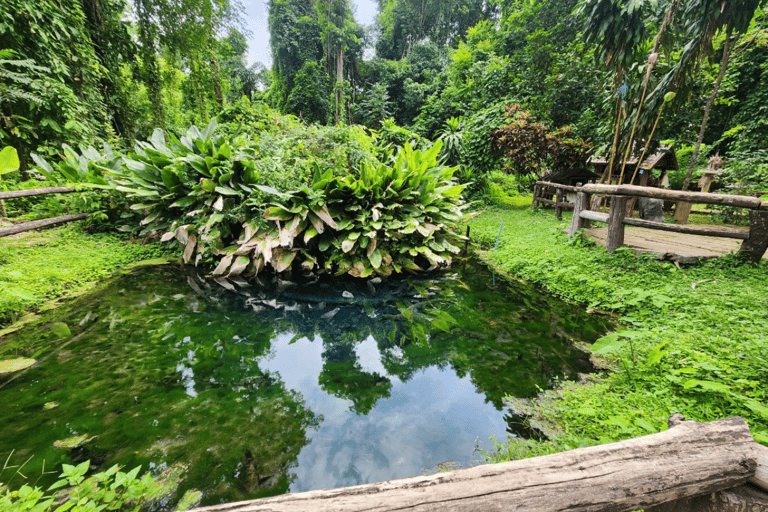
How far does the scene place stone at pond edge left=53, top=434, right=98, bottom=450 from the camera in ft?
5.02

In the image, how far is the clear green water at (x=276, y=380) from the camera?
158cm

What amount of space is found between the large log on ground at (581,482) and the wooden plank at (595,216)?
3875 mm

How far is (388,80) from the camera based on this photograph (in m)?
20.3

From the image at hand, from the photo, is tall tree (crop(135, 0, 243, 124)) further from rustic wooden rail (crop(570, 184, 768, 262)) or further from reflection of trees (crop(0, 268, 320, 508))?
rustic wooden rail (crop(570, 184, 768, 262))

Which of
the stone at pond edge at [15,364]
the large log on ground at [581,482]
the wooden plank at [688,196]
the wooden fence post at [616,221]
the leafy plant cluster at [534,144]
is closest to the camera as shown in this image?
the large log on ground at [581,482]

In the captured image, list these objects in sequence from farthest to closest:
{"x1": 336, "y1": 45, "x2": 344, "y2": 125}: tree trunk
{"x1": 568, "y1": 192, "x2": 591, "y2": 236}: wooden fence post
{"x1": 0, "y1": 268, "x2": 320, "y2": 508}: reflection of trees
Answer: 1. {"x1": 336, "y1": 45, "x2": 344, "y2": 125}: tree trunk
2. {"x1": 568, "y1": 192, "x2": 591, "y2": 236}: wooden fence post
3. {"x1": 0, "y1": 268, "x2": 320, "y2": 508}: reflection of trees

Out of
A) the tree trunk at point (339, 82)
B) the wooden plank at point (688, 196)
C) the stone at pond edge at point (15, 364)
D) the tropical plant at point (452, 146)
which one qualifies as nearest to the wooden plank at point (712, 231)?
the wooden plank at point (688, 196)

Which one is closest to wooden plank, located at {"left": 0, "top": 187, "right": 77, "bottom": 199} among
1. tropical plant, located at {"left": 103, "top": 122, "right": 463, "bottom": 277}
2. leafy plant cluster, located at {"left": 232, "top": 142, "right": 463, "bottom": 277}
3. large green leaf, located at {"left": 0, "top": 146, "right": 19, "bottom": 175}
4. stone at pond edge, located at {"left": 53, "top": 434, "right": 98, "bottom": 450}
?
tropical plant, located at {"left": 103, "top": 122, "right": 463, "bottom": 277}

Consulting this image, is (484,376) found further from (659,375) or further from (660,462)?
(660,462)

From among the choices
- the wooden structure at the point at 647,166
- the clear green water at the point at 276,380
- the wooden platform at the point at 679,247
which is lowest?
the clear green water at the point at 276,380

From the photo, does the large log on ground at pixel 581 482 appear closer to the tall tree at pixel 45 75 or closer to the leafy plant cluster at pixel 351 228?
the leafy plant cluster at pixel 351 228

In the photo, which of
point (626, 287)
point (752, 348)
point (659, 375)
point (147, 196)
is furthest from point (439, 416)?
point (147, 196)

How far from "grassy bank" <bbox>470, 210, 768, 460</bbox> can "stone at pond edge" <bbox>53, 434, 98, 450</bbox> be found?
2295 millimetres

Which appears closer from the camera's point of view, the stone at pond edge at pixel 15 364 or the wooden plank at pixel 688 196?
the stone at pond edge at pixel 15 364
